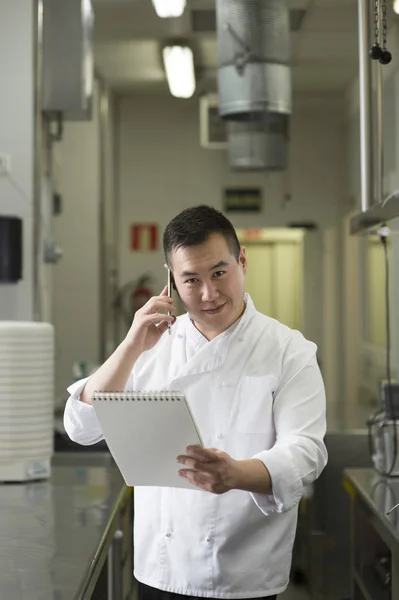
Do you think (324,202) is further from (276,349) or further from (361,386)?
(276,349)

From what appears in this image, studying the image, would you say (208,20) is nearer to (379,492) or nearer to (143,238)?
(143,238)

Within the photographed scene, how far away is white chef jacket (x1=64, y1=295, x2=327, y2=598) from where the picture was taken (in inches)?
71.3

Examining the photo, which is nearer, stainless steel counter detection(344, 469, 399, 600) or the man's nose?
the man's nose

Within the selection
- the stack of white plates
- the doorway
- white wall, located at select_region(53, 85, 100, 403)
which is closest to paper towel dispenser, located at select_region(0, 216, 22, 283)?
the stack of white plates

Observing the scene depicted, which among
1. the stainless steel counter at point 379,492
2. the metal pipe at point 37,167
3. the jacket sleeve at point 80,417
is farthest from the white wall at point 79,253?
the jacket sleeve at point 80,417

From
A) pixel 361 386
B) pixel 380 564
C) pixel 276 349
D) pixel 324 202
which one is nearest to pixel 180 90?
pixel 324 202

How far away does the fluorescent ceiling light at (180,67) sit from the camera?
5.46 meters

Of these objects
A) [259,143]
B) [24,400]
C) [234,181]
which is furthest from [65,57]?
[234,181]

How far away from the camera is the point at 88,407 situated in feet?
6.12

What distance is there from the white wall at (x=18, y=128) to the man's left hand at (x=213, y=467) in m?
1.94

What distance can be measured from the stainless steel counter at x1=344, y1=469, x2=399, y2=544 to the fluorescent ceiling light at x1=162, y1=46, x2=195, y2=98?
10.2ft

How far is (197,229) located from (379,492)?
1375mm

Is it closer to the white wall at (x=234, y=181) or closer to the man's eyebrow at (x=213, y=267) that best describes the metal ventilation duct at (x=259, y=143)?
the white wall at (x=234, y=181)

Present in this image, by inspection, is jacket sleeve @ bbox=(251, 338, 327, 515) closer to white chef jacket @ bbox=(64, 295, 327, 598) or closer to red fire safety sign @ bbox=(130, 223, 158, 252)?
white chef jacket @ bbox=(64, 295, 327, 598)
